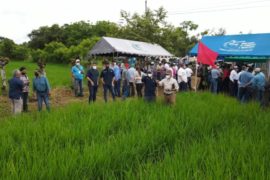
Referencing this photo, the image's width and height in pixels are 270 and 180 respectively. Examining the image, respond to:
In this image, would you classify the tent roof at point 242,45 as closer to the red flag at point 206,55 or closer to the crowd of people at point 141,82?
the crowd of people at point 141,82

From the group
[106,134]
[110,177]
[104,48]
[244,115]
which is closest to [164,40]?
[104,48]

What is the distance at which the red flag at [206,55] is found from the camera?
476 inches

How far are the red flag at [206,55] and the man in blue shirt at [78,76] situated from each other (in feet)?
16.1

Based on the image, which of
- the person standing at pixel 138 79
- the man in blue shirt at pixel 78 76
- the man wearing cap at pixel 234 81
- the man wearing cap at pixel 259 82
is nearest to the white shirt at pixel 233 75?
the man wearing cap at pixel 234 81

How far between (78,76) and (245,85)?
20.8ft

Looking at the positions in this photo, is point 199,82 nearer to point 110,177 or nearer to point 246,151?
point 246,151

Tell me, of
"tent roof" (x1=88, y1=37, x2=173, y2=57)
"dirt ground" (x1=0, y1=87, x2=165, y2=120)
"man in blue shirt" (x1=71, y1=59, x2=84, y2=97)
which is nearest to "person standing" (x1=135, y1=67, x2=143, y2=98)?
"dirt ground" (x1=0, y1=87, x2=165, y2=120)

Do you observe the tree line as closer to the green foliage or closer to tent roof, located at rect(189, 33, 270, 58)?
the green foliage

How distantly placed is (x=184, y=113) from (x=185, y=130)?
1391 millimetres

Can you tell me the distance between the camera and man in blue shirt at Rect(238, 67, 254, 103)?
10.6m

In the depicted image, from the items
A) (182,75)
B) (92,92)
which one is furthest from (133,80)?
(182,75)

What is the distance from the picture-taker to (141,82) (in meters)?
10.8

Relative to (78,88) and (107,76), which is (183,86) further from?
(78,88)

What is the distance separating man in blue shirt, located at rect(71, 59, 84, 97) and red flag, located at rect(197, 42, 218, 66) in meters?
4.89
